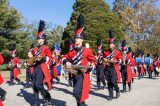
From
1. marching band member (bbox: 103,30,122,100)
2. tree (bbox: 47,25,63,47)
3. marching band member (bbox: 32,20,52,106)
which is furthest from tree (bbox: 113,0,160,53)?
marching band member (bbox: 32,20,52,106)

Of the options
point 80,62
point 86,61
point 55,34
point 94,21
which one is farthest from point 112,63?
point 55,34

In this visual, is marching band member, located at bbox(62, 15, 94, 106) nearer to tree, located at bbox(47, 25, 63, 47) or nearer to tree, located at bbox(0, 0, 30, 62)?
tree, located at bbox(0, 0, 30, 62)

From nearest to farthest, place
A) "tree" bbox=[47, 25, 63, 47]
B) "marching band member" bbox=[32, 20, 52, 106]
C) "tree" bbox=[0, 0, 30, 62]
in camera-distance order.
Result: "marching band member" bbox=[32, 20, 52, 106] < "tree" bbox=[0, 0, 30, 62] < "tree" bbox=[47, 25, 63, 47]

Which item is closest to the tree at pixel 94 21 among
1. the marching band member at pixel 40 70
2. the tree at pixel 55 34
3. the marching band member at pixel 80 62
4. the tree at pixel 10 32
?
the tree at pixel 10 32

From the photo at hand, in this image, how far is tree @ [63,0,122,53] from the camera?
168 feet

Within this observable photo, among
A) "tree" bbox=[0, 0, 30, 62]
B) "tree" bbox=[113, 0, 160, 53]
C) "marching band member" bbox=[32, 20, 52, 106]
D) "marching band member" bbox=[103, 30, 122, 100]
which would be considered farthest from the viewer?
"tree" bbox=[113, 0, 160, 53]

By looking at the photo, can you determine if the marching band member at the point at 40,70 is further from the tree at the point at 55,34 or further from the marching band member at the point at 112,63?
the tree at the point at 55,34

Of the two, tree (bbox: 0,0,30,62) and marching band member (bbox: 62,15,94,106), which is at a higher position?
tree (bbox: 0,0,30,62)

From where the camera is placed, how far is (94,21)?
5256 centimetres

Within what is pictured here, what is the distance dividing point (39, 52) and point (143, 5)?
52285mm

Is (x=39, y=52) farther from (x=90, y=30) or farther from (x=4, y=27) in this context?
(x=90, y=30)

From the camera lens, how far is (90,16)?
174 feet

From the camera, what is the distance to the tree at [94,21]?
5131 centimetres

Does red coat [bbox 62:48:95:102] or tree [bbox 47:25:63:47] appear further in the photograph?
tree [bbox 47:25:63:47]
